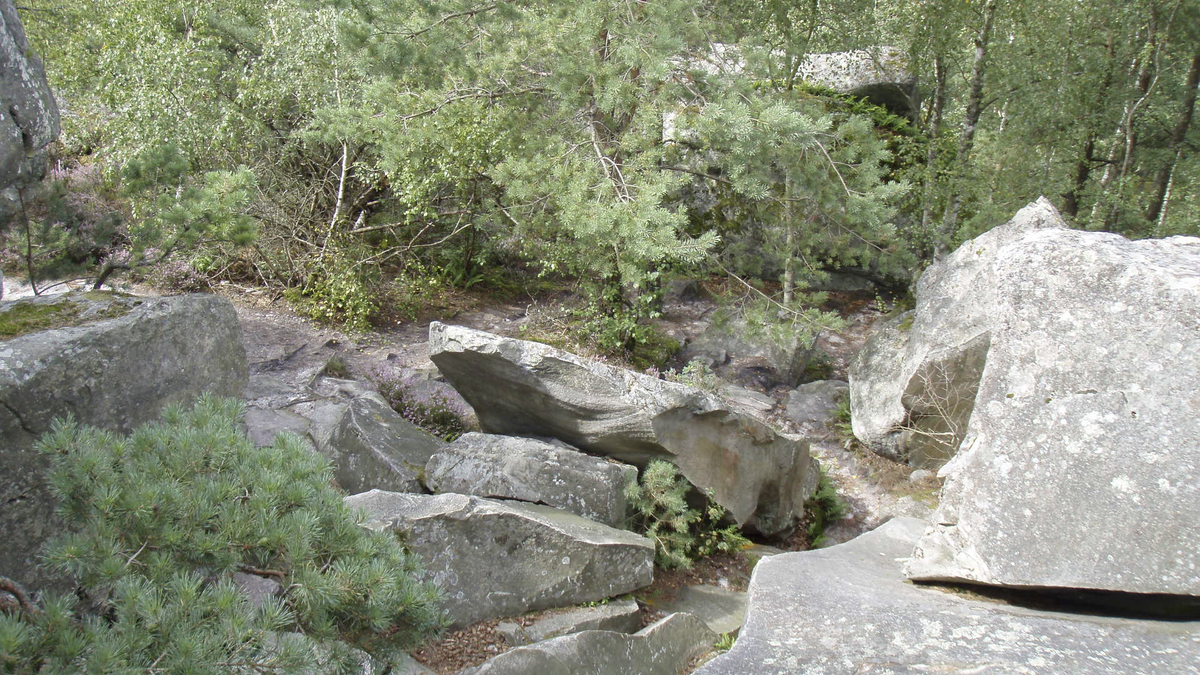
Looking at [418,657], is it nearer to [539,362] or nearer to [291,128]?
[539,362]

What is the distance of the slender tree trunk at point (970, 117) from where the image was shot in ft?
36.4

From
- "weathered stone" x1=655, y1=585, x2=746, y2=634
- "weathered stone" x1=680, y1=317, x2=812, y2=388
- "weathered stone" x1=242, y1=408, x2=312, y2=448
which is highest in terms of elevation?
"weathered stone" x1=680, y1=317, x2=812, y2=388

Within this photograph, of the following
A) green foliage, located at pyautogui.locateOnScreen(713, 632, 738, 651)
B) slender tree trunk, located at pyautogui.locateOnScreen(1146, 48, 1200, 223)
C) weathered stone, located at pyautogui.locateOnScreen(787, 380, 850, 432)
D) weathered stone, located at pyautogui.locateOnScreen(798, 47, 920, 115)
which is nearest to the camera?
green foliage, located at pyautogui.locateOnScreen(713, 632, 738, 651)

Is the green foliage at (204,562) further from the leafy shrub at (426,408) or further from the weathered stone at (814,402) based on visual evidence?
the weathered stone at (814,402)

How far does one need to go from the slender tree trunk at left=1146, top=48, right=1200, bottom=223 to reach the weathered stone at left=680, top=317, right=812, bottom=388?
6553mm

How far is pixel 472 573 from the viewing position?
16.9 feet

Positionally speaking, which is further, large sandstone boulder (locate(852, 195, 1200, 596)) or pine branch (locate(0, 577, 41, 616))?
large sandstone boulder (locate(852, 195, 1200, 596))

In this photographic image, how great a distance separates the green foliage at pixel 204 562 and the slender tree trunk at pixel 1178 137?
13.8 metres

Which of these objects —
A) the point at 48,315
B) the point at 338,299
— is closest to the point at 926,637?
the point at 48,315

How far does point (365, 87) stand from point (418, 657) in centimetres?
605

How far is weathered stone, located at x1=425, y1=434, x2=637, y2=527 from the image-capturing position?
19.9ft

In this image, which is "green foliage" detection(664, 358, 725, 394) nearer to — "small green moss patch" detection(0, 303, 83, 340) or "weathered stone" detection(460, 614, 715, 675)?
"weathered stone" detection(460, 614, 715, 675)

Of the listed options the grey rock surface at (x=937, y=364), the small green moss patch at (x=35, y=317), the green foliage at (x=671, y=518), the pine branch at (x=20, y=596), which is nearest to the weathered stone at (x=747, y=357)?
the grey rock surface at (x=937, y=364)

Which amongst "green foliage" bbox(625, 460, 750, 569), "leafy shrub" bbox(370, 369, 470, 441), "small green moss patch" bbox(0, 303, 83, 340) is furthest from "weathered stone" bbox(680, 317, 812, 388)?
"small green moss patch" bbox(0, 303, 83, 340)
